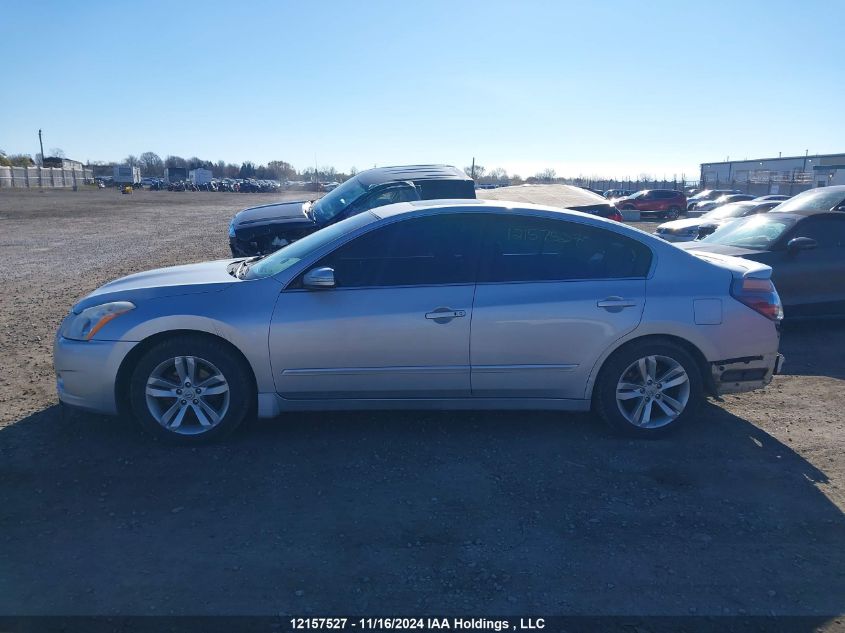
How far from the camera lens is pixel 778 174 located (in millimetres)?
68125

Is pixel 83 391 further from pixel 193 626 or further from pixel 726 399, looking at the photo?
pixel 726 399

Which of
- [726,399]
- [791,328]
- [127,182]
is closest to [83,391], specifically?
[726,399]

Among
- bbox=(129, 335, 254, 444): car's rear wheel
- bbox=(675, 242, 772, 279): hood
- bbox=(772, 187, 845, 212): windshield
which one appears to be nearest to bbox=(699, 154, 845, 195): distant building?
bbox=(772, 187, 845, 212): windshield

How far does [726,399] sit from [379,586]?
384 centimetres

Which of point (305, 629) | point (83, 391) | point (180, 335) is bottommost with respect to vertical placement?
point (305, 629)

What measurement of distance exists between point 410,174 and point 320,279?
6141 mm

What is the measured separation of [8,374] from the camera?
5902mm

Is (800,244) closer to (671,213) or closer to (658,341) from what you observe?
(658,341)

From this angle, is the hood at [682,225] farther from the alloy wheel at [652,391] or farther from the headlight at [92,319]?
the headlight at [92,319]

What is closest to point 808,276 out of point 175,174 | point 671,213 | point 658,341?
point 658,341

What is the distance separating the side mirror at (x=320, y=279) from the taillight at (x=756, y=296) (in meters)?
2.83

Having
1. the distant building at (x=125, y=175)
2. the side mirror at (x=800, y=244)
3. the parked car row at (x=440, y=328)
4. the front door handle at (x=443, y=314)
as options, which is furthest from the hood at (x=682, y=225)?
the distant building at (x=125, y=175)

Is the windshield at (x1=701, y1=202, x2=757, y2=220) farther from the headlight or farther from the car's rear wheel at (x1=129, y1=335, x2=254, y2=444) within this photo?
the headlight

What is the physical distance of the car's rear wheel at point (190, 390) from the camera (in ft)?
14.6
